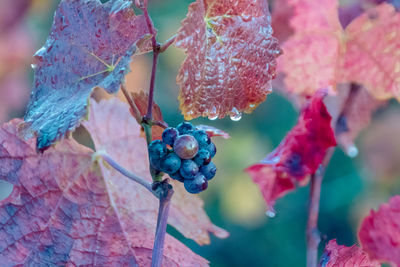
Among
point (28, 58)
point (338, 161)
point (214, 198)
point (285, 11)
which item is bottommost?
point (285, 11)

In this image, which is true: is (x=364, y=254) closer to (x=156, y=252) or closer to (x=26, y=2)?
(x=156, y=252)

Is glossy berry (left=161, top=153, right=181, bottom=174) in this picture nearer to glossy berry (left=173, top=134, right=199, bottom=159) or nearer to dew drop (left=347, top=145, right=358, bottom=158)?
glossy berry (left=173, top=134, right=199, bottom=159)

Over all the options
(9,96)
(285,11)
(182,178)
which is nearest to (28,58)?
(9,96)

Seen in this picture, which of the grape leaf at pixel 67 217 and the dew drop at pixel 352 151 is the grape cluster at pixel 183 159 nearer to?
the grape leaf at pixel 67 217

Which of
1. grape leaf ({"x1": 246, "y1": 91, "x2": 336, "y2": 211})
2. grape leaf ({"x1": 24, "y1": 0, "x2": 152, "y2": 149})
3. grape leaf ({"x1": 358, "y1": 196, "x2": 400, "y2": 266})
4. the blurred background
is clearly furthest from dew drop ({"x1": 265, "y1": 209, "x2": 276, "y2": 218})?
the blurred background

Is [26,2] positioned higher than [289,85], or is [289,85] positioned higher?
[26,2]

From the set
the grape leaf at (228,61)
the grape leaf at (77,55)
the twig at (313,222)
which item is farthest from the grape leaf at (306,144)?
the grape leaf at (77,55)
